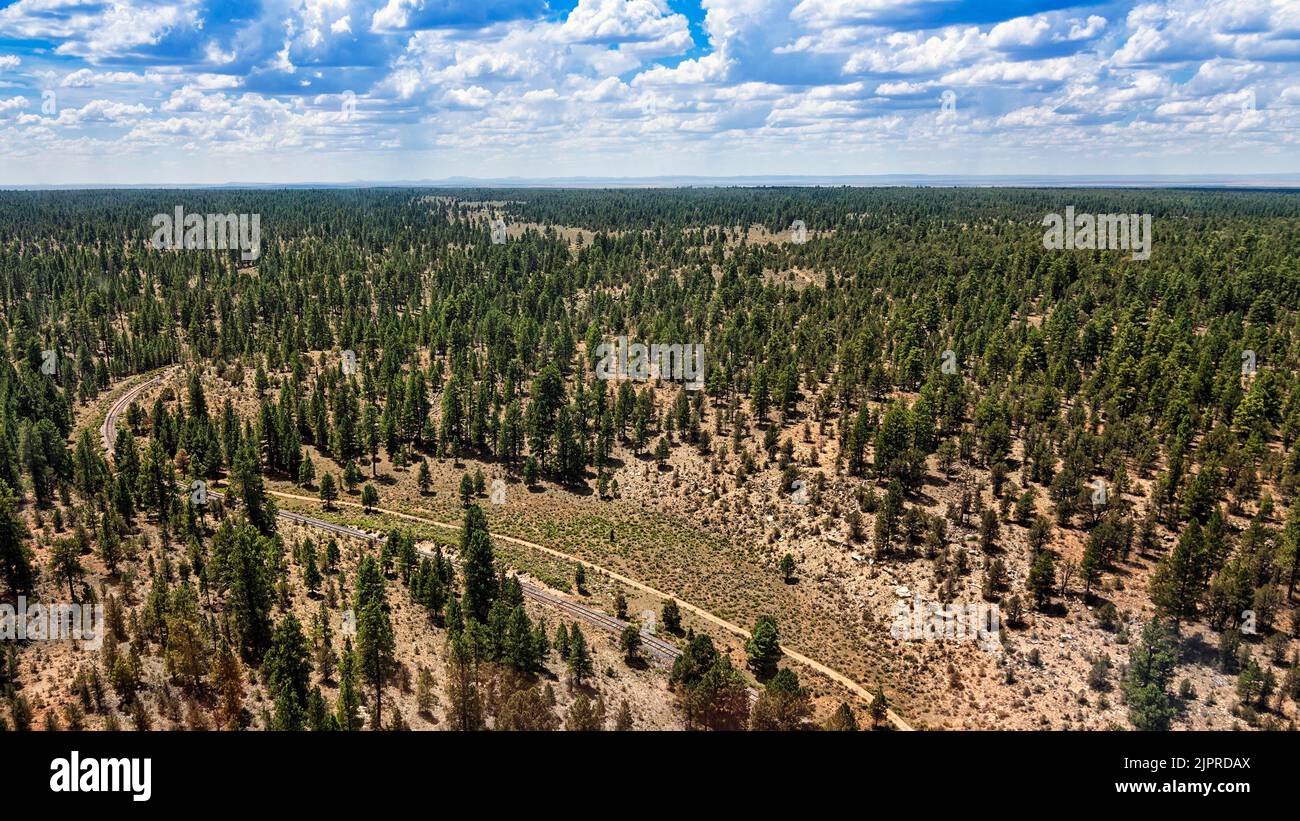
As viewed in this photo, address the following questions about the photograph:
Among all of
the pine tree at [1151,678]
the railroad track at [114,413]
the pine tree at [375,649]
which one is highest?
the railroad track at [114,413]

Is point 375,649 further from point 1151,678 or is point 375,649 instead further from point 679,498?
point 1151,678

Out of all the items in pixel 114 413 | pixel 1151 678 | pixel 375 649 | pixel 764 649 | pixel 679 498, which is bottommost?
pixel 1151 678

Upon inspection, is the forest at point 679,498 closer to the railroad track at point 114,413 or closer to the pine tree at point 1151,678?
the pine tree at point 1151,678

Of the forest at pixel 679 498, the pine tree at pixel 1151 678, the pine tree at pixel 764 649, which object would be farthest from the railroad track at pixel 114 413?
the pine tree at pixel 1151 678

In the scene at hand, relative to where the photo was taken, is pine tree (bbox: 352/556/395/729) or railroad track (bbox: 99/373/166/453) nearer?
pine tree (bbox: 352/556/395/729)

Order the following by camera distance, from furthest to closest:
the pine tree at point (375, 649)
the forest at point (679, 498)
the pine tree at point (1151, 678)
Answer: the forest at point (679, 498) → the pine tree at point (1151, 678) → the pine tree at point (375, 649)

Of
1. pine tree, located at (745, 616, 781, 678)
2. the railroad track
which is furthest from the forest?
the railroad track

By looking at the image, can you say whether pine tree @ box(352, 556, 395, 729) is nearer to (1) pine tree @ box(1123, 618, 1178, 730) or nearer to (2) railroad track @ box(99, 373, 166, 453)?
(1) pine tree @ box(1123, 618, 1178, 730)

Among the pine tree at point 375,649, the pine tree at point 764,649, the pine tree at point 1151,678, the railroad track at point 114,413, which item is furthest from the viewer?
the railroad track at point 114,413

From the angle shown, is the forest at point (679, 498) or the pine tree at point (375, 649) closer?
the pine tree at point (375, 649)

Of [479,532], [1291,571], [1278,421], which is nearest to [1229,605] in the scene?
[1291,571]

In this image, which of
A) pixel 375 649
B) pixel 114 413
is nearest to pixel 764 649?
pixel 375 649

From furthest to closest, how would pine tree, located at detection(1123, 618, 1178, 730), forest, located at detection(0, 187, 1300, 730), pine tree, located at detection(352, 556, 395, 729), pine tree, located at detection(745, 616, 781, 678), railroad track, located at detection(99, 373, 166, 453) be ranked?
railroad track, located at detection(99, 373, 166, 453) < pine tree, located at detection(745, 616, 781, 678) < forest, located at detection(0, 187, 1300, 730) < pine tree, located at detection(1123, 618, 1178, 730) < pine tree, located at detection(352, 556, 395, 729)
